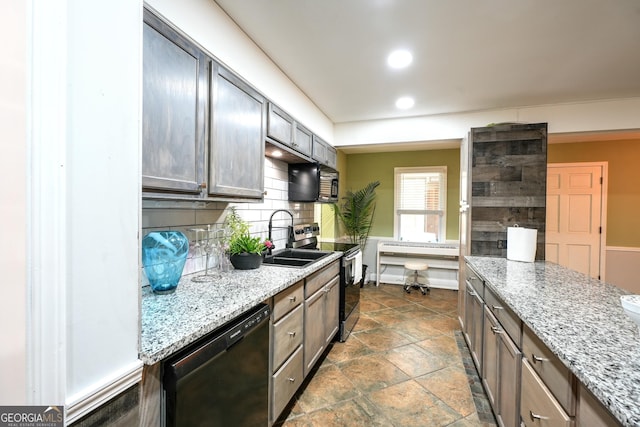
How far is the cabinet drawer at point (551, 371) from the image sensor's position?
976mm

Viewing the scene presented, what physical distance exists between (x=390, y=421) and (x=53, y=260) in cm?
205

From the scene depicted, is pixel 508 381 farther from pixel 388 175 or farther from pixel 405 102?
pixel 388 175

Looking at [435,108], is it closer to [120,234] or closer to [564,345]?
[564,345]

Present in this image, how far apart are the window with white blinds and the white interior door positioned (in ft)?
5.19

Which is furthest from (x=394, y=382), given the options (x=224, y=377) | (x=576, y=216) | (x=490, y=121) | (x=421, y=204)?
(x=576, y=216)

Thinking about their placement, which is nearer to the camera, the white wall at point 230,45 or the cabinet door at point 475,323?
the white wall at point 230,45

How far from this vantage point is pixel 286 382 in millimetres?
1794

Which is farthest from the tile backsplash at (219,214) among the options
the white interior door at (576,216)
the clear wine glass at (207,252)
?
the white interior door at (576,216)

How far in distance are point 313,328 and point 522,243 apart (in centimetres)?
205

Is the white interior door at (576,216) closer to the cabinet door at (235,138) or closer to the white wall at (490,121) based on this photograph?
the white wall at (490,121)

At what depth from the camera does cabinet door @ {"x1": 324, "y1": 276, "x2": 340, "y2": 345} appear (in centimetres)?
253

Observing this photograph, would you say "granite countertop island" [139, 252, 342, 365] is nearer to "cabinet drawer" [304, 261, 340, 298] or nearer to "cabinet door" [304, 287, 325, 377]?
"cabinet drawer" [304, 261, 340, 298]

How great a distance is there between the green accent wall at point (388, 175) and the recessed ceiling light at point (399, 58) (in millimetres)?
2671

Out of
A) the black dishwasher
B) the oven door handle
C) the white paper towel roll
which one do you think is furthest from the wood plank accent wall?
the black dishwasher
